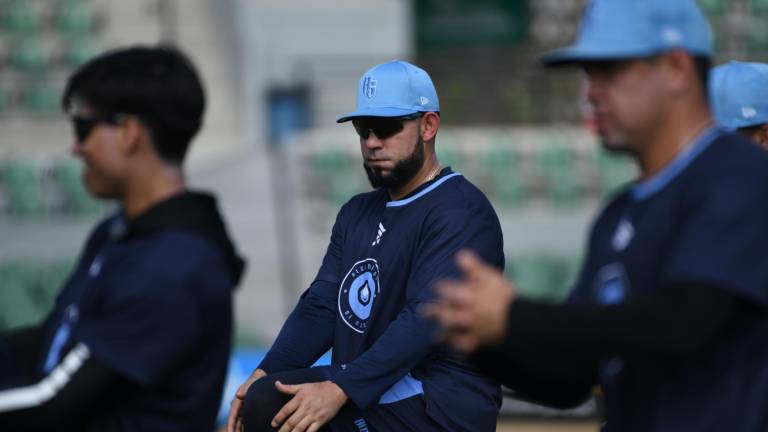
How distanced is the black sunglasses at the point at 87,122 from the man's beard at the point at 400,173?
113 cm

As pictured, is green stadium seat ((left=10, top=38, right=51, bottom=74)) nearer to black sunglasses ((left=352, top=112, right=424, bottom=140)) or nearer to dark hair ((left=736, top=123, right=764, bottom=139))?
black sunglasses ((left=352, top=112, right=424, bottom=140))

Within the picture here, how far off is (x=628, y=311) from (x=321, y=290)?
186 cm

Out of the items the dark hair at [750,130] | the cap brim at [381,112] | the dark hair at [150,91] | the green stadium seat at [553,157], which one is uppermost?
the dark hair at [150,91]

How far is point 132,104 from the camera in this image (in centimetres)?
283

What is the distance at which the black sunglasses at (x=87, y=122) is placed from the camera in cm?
285

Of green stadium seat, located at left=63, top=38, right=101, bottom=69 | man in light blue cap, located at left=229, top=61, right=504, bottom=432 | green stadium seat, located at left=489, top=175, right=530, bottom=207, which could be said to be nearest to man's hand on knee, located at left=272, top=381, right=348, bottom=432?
man in light blue cap, located at left=229, top=61, right=504, bottom=432

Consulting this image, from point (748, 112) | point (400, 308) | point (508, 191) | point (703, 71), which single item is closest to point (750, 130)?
point (748, 112)

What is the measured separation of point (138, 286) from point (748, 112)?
2.06m

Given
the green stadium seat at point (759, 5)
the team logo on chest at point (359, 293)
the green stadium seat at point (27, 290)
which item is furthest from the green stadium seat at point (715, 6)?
the team logo on chest at point (359, 293)

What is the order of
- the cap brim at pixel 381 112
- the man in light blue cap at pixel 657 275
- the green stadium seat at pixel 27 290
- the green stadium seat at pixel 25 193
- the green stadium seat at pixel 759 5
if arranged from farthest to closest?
the green stadium seat at pixel 759 5, the green stadium seat at pixel 25 193, the green stadium seat at pixel 27 290, the cap brim at pixel 381 112, the man in light blue cap at pixel 657 275

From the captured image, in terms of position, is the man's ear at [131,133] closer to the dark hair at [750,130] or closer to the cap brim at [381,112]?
the cap brim at [381,112]

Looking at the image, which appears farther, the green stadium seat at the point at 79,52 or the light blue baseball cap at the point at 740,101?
the green stadium seat at the point at 79,52

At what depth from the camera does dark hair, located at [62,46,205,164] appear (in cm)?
282

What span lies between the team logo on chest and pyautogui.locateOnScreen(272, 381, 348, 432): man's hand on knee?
276 mm
